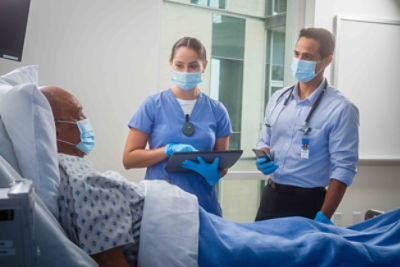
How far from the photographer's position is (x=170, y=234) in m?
1.15

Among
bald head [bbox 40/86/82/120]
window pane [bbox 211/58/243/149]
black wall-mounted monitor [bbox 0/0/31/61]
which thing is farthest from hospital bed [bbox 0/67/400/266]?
window pane [bbox 211/58/243/149]

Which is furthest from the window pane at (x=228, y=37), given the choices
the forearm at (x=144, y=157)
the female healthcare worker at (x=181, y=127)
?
the forearm at (x=144, y=157)

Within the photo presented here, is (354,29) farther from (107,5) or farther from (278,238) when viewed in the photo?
(278,238)

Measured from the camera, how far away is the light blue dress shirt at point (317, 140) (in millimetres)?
1709

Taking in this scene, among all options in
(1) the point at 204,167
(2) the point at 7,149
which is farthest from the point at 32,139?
(1) the point at 204,167

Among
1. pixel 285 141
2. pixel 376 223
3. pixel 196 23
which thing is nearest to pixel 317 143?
pixel 285 141

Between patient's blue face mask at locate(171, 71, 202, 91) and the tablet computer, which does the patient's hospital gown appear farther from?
patient's blue face mask at locate(171, 71, 202, 91)

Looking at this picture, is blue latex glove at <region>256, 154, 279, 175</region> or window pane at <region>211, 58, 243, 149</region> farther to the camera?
window pane at <region>211, 58, 243, 149</region>

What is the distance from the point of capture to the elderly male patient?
1079 mm

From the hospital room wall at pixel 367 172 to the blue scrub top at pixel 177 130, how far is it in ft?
5.14

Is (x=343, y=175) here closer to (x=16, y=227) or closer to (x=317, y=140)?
(x=317, y=140)

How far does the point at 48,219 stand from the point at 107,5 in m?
1.88

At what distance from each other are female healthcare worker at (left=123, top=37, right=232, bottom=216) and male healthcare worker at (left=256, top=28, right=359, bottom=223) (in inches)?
11.2

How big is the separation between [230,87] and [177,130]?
132cm
